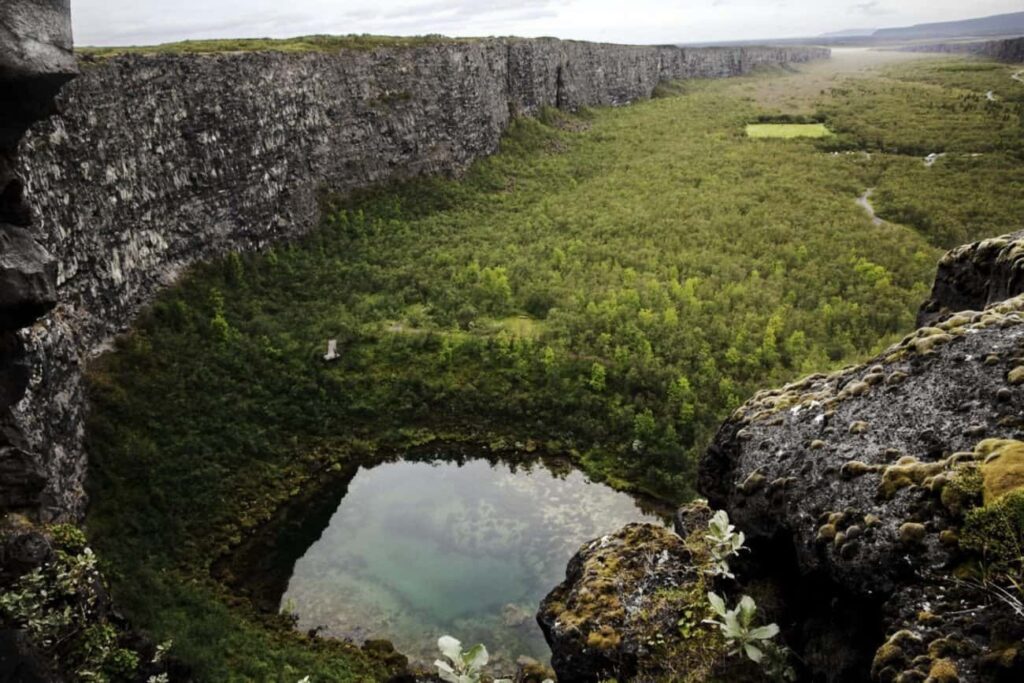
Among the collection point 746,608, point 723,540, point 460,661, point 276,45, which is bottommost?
point 460,661

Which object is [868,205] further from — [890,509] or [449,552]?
[890,509]

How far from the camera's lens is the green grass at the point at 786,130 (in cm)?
6662

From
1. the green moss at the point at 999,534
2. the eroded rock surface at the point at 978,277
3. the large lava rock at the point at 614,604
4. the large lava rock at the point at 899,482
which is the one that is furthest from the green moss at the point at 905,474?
the eroded rock surface at the point at 978,277

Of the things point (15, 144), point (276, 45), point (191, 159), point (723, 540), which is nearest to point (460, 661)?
point (723, 540)

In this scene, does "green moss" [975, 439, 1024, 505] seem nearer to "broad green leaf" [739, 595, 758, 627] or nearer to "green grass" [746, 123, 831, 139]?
"broad green leaf" [739, 595, 758, 627]

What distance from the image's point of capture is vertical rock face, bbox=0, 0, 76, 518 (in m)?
10.6

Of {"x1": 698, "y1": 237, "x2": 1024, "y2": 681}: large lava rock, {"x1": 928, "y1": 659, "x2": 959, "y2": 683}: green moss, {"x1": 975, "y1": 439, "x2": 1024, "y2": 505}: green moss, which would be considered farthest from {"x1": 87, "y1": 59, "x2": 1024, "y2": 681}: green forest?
{"x1": 975, "y1": 439, "x2": 1024, "y2": 505}: green moss

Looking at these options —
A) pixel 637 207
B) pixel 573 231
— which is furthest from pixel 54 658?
pixel 637 207

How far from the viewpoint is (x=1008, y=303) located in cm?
862

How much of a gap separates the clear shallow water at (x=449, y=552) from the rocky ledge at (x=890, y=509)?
6.18m

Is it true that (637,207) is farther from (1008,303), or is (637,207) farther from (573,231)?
(1008,303)

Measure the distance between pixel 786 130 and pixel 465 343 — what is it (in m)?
57.2

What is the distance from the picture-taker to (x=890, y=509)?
7.28 metres

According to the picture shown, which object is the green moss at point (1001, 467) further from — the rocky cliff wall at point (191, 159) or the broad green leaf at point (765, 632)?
the rocky cliff wall at point (191, 159)
